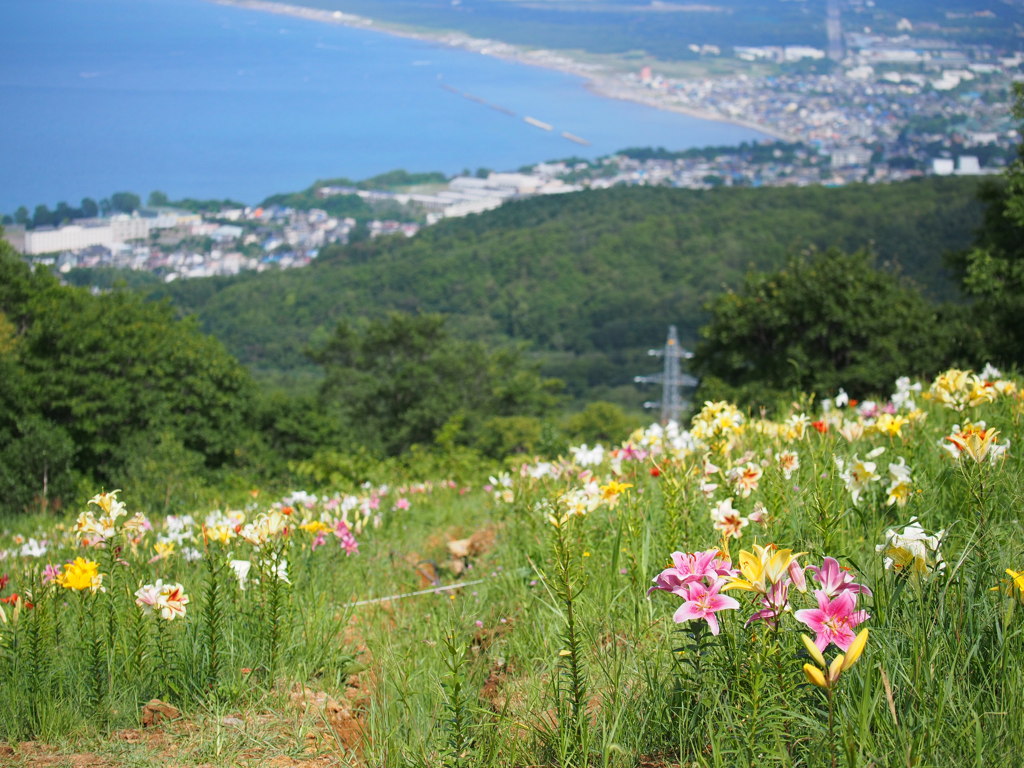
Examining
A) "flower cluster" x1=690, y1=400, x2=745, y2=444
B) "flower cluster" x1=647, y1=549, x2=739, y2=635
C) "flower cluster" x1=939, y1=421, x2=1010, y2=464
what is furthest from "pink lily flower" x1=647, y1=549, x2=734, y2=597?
"flower cluster" x1=690, y1=400, x2=745, y2=444

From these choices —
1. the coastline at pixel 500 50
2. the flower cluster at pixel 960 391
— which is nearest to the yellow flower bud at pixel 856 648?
the flower cluster at pixel 960 391

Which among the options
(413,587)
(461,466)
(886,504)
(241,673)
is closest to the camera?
(241,673)

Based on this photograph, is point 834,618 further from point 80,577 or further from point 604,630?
point 80,577

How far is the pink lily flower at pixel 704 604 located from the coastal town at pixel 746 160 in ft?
169

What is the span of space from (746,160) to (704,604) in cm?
10264

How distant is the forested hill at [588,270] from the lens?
183ft

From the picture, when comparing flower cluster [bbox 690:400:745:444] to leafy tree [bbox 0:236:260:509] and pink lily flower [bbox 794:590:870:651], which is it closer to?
pink lily flower [bbox 794:590:870:651]

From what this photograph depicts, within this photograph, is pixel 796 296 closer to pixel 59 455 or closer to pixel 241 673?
pixel 59 455

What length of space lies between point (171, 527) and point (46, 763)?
221 centimetres

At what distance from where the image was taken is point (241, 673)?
2219 millimetres

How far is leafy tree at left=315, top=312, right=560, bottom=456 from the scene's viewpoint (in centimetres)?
2388

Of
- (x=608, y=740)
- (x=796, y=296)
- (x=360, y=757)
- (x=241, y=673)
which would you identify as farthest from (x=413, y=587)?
(x=796, y=296)

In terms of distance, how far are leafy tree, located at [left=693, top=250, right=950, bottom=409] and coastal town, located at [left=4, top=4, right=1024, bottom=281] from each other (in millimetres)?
42173

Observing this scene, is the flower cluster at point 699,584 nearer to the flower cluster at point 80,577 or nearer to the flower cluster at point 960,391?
the flower cluster at point 80,577
